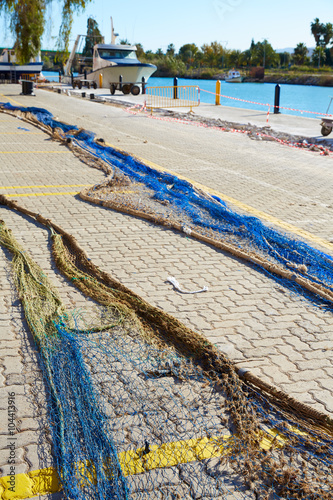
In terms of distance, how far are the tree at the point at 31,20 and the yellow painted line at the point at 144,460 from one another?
1143 cm

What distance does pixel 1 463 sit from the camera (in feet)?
9.10

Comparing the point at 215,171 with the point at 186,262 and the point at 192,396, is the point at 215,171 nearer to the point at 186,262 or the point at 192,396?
the point at 186,262

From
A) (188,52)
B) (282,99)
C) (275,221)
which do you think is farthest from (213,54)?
(275,221)

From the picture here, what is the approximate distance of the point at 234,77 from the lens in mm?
109750

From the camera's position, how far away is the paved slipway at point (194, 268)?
3.58 m

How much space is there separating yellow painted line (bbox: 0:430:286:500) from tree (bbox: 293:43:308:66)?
375 ft

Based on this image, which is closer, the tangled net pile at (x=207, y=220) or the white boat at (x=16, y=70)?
the tangled net pile at (x=207, y=220)

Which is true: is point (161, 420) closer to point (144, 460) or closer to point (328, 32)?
point (144, 460)

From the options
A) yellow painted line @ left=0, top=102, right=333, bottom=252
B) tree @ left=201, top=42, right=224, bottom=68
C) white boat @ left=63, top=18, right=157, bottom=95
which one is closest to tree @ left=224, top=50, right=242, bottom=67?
tree @ left=201, top=42, right=224, bottom=68

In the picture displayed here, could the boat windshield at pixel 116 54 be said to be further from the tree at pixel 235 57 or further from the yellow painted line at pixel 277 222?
the tree at pixel 235 57

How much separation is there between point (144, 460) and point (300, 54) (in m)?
117

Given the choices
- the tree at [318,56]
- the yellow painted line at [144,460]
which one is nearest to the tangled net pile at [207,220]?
the yellow painted line at [144,460]

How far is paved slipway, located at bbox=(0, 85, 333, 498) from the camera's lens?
11.7ft

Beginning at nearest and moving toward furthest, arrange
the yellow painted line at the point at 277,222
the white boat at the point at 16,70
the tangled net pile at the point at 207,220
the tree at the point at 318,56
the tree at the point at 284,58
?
the tangled net pile at the point at 207,220 → the yellow painted line at the point at 277,222 → the white boat at the point at 16,70 → the tree at the point at 318,56 → the tree at the point at 284,58
